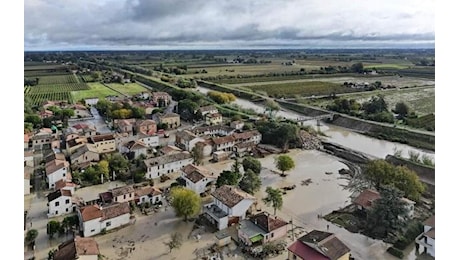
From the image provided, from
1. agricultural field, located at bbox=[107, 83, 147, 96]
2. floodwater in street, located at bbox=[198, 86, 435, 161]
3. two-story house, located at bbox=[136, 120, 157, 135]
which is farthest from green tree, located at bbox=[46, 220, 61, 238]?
agricultural field, located at bbox=[107, 83, 147, 96]

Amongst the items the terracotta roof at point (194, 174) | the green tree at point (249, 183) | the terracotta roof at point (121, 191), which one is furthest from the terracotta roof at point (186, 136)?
the terracotta roof at point (121, 191)

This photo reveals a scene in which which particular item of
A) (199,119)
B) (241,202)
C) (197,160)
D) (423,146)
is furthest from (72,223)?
(423,146)

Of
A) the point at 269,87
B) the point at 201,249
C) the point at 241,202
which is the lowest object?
the point at 201,249

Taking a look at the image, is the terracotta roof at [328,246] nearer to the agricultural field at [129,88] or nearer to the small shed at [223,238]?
the small shed at [223,238]

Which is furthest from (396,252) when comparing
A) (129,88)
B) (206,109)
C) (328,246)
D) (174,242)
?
(129,88)

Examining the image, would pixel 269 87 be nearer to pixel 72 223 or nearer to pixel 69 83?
pixel 69 83

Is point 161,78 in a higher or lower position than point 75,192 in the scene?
higher
